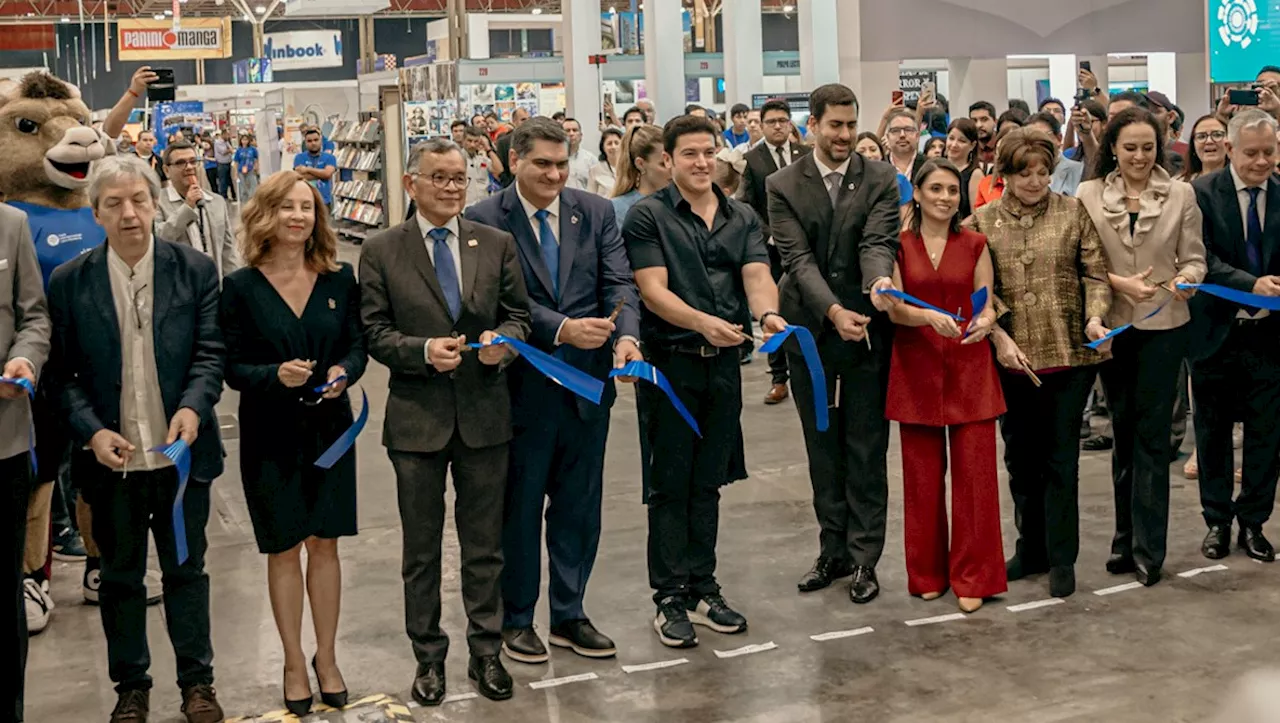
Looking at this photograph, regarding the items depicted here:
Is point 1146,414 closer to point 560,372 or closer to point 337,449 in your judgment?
point 560,372

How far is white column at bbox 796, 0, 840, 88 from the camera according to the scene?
15117 mm

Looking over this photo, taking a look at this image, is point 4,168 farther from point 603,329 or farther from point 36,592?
point 603,329

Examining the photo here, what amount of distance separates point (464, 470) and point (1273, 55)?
31.2 feet

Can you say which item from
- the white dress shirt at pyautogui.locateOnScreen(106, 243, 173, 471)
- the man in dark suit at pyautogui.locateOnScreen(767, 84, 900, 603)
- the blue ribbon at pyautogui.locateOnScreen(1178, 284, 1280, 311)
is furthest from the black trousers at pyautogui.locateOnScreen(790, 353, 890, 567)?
the white dress shirt at pyautogui.locateOnScreen(106, 243, 173, 471)

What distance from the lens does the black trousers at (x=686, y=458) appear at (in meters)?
4.88

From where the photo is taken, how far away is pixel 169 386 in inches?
164

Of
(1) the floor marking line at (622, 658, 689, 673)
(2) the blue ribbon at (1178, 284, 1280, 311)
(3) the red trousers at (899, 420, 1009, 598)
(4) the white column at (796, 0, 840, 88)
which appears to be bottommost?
(1) the floor marking line at (622, 658, 689, 673)

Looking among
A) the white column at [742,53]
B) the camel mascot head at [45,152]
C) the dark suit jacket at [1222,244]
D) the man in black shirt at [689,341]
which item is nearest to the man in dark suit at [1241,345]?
the dark suit jacket at [1222,244]

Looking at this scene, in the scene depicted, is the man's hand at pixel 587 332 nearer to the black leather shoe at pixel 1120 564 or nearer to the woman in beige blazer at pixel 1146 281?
the woman in beige blazer at pixel 1146 281

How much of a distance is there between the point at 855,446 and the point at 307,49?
135 ft

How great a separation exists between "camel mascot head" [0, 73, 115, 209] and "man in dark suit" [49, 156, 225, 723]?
1074 millimetres

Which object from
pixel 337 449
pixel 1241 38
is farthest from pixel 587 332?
pixel 1241 38

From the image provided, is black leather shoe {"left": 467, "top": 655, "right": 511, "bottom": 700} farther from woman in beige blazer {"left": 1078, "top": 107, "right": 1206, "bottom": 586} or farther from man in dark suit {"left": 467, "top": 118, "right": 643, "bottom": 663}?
woman in beige blazer {"left": 1078, "top": 107, "right": 1206, "bottom": 586}

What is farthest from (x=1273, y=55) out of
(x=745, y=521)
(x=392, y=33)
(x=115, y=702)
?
(x=392, y=33)
